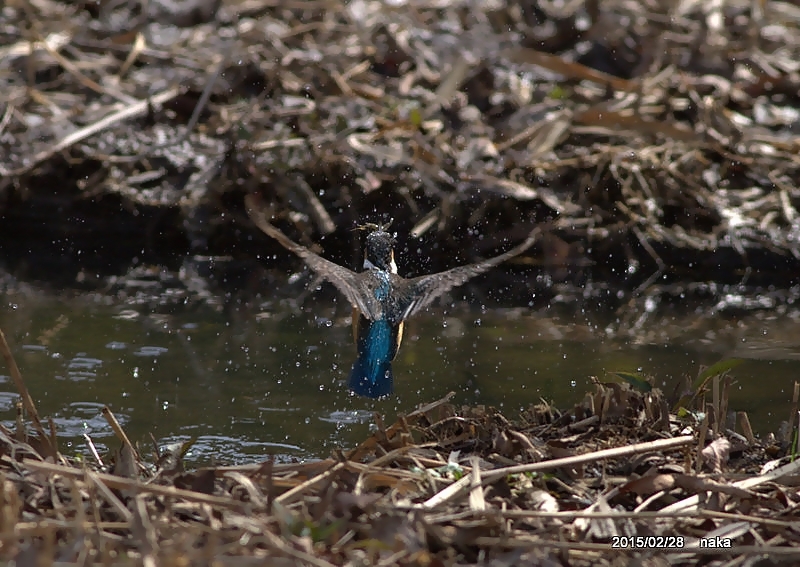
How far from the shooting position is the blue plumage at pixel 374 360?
360 centimetres

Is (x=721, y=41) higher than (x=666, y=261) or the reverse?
higher

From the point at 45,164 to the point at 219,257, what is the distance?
117 centimetres

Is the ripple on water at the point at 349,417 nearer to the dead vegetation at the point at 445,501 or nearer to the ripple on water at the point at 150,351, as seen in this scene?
the dead vegetation at the point at 445,501

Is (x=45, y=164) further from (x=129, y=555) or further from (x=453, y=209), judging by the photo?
(x=129, y=555)

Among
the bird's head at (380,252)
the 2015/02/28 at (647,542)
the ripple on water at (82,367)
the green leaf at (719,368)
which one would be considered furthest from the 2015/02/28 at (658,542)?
the ripple on water at (82,367)

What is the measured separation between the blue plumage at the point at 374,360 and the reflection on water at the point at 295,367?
0.26m

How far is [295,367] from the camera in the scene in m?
4.65

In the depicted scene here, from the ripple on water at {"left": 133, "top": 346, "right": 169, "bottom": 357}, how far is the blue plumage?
1.35 m

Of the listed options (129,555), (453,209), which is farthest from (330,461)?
(453,209)

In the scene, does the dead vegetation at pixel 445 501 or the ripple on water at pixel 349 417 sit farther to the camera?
the ripple on water at pixel 349 417

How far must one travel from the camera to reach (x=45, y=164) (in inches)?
260

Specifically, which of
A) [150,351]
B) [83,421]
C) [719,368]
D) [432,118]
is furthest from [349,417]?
[432,118]

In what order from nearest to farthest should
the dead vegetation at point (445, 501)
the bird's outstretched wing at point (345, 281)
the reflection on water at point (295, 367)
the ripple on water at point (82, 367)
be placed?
the dead vegetation at point (445, 501), the bird's outstretched wing at point (345, 281), the reflection on water at point (295, 367), the ripple on water at point (82, 367)

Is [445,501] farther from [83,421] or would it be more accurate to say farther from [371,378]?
[83,421]
